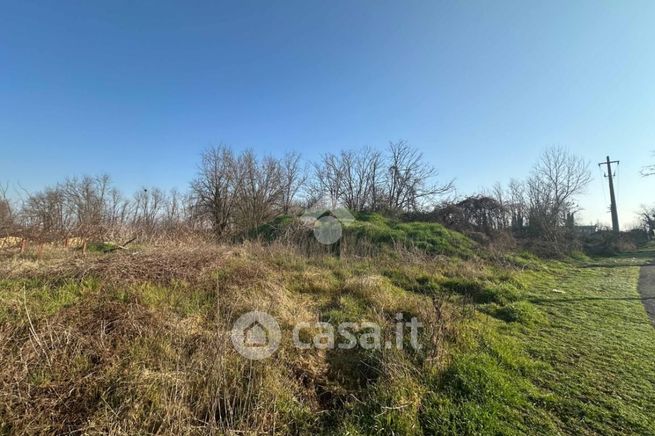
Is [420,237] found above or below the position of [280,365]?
above

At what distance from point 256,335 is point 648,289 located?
10.5 m

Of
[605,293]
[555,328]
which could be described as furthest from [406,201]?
[555,328]

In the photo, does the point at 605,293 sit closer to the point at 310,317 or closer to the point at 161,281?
the point at 310,317

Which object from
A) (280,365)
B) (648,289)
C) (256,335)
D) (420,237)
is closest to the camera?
(280,365)

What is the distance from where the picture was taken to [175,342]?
3.57 meters

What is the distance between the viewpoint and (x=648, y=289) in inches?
313

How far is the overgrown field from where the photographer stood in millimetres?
2646

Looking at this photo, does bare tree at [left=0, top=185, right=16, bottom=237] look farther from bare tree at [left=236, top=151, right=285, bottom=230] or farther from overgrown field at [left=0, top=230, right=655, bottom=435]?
bare tree at [left=236, top=151, right=285, bottom=230]

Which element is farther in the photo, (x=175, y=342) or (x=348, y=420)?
(x=175, y=342)

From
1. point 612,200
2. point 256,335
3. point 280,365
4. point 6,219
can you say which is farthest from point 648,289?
point 612,200

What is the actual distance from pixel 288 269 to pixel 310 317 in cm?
321

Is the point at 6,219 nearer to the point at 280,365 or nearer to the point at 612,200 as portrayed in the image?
the point at 280,365

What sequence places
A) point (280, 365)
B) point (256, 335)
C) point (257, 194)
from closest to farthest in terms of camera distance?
point (280, 365) → point (256, 335) → point (257, 194)

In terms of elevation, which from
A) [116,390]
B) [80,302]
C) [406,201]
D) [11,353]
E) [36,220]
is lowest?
[116,390]
